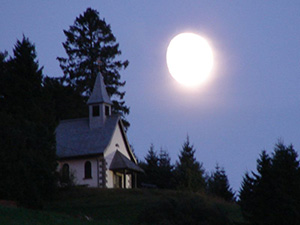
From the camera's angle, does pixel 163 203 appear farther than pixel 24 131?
No

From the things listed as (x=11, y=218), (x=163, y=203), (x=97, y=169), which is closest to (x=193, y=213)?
(x=163, y=203)

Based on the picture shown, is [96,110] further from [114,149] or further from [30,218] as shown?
[30,218]

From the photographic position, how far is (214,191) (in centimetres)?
5288

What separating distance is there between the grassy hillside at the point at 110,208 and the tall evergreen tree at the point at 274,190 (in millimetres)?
1423

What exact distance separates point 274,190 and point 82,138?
25.3 m

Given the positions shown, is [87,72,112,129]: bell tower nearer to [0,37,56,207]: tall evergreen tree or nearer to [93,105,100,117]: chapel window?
[93,105,100,117]: chapel window

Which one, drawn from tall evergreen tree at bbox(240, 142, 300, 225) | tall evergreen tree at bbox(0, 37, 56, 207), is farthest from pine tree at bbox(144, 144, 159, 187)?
tall evergreen tree at bbox(240, 142, 300, 225)

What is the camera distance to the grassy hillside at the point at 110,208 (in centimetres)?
2473

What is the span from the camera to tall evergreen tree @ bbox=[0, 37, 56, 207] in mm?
32375

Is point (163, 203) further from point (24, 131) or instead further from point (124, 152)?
point (124, 152)

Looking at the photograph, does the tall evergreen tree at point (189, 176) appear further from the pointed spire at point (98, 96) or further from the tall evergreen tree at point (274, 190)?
the tall evergreen tree at point (274, 190)

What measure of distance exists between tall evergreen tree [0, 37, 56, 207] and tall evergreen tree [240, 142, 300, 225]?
11828 millimetres

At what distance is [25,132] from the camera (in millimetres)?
37906

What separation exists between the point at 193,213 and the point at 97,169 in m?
19.4
